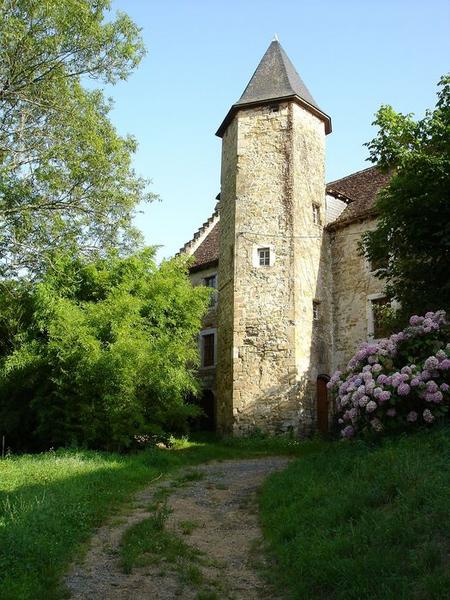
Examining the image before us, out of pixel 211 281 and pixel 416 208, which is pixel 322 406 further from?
pixel 416 208

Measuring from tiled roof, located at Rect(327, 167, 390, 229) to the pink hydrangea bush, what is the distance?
9851 mm

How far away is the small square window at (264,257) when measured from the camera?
19750mm

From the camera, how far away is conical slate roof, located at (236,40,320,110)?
21125mm

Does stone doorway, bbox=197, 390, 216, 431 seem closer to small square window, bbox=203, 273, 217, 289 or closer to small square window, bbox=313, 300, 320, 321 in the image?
small square window, bbox=203, 273, 217, 289

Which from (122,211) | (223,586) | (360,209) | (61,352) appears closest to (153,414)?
(61,352)

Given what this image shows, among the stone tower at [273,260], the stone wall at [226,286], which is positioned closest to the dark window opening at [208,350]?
the stone wall at [226,286]

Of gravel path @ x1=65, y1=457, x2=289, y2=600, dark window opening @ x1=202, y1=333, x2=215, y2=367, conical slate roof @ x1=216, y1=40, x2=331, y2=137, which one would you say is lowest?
gravel path @ x1=65, y1=457, x2=289, y2=600

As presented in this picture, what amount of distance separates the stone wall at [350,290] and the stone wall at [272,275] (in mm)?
356

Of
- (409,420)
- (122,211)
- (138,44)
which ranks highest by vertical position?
(138,44)

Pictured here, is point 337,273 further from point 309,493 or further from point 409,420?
point 309,493

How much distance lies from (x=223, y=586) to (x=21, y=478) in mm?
5139

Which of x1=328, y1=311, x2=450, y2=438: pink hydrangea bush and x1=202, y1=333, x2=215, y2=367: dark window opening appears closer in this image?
x1=328, y1=311, x2=450, y2=438: pink hydrangea bush

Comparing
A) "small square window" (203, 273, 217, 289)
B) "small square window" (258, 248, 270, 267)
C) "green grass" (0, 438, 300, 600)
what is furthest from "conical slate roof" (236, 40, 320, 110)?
"green grass" (0, 438, 300, 600)

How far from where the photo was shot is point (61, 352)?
14477mm
